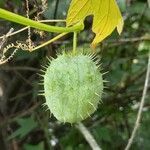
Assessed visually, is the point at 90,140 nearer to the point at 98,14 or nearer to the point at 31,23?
the point at 98,14

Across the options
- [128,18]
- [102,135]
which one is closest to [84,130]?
[102,135]

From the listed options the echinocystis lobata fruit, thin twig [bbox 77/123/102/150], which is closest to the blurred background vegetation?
thin twig [bbox 77/123/102/150]

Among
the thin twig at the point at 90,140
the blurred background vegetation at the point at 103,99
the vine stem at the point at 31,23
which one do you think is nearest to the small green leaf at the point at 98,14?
the vine stem at the point at 31,23

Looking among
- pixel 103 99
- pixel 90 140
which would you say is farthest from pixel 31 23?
pixel 103 99

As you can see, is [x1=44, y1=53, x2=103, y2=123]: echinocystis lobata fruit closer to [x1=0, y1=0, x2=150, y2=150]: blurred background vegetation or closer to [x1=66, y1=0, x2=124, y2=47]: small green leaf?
[x1=66, y1=0, x2=124, y2=47]: small green leaf

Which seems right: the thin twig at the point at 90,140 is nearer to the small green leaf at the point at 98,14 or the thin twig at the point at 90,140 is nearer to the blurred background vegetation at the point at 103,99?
the blurred background vegetation at the point at 103,99

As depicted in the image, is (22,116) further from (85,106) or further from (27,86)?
(85,106)
